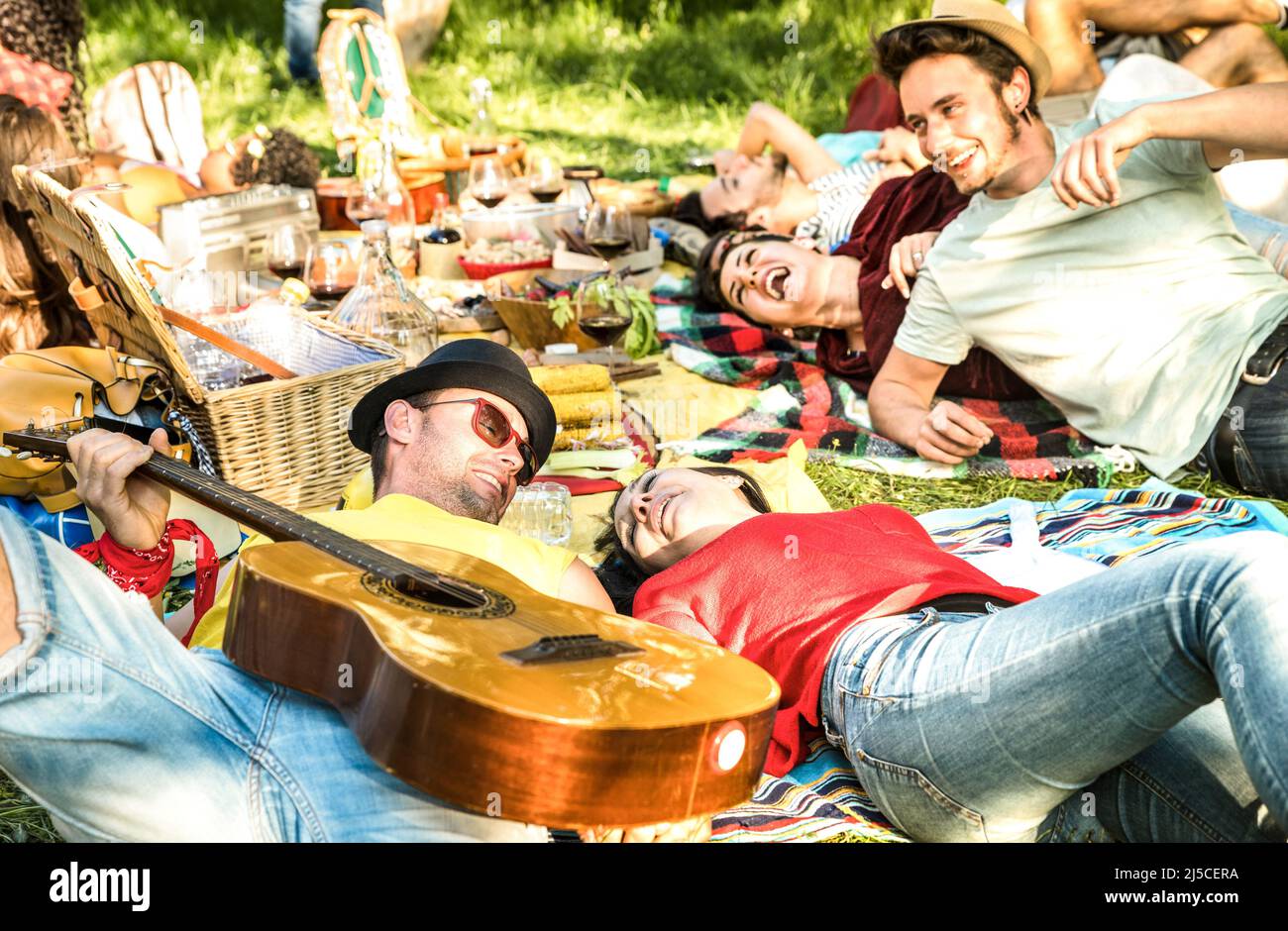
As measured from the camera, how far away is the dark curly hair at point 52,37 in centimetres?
625

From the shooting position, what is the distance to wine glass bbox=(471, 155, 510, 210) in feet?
18.1

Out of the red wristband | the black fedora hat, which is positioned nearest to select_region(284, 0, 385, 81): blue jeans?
the black fedora hat

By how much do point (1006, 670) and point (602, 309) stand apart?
250cm

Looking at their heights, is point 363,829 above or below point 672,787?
below

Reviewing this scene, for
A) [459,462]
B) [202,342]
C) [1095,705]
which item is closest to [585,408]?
[202,342]

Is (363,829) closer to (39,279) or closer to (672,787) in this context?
(672,787)

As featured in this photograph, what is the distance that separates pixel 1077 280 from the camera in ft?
13.1

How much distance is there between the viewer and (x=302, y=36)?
10.5 metres

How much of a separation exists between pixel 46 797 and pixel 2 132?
276cm

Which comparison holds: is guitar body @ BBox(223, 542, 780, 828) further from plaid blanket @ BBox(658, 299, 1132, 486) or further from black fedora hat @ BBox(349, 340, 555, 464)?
plaid blanket @ BBox(658, 299, 1132, 486)

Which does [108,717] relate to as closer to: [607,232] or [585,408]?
[585,408]

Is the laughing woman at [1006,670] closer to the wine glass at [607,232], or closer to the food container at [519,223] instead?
the wine glass at [607,232]

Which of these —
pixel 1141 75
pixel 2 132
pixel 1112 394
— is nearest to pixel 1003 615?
pixel 1112 394
